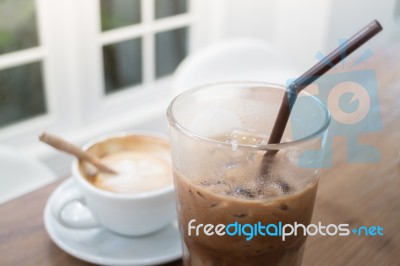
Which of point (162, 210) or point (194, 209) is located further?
→ point (162, 210)

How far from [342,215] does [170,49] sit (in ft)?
4.77

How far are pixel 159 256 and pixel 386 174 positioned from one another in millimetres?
347

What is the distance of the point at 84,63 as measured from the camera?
5.49ft

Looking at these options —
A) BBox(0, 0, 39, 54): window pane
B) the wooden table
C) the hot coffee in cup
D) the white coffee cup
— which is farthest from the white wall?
the white coffee cup

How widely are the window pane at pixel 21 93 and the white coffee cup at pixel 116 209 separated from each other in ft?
3.68

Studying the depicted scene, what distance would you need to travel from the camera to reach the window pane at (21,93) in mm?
1685

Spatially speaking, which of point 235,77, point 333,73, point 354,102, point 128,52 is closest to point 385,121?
point 354,102

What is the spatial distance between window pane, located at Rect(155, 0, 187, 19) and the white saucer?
4.35 ft

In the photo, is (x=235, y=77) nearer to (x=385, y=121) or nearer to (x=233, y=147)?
(x=385, y=121)

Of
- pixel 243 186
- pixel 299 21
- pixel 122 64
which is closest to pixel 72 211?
pixel 243 186

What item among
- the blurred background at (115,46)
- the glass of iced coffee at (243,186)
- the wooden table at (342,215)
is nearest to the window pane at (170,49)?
the blurred background at (115,46)

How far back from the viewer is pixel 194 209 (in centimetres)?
49

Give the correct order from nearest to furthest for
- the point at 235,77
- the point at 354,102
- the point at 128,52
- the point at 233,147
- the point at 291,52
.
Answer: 1. the point at 233,147
2. the point at 354,102
3. the point at 235,77
4. the point at 128,52
5. the point at 291,52

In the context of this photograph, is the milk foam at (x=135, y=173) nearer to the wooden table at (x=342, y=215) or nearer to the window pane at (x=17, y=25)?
the wooden table at (x=342, y=215)
